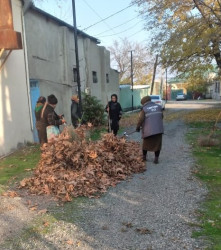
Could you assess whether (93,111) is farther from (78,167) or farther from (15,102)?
(78,167)

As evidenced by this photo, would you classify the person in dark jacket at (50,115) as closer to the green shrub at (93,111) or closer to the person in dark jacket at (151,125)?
the person in dark jacket at (151,125)

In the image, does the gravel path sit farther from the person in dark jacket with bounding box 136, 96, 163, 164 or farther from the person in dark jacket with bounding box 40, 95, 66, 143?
the person in dark jacket with bounding box 40, 95, 66, 143

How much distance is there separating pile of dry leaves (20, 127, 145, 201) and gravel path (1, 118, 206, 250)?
300mm

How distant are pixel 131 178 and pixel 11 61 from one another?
6.01 m

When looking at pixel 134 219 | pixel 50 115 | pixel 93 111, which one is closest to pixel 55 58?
pixel 93 111

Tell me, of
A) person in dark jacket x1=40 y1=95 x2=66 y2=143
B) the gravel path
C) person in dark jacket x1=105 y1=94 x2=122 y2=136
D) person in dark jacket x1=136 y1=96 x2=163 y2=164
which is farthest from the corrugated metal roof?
the gravel path

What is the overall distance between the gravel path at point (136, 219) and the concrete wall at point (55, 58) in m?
8.91

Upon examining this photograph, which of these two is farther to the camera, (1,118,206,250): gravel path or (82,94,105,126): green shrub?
(82,94,105,126): green shrub

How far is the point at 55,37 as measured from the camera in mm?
17000

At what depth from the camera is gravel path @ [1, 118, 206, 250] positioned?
418 cm

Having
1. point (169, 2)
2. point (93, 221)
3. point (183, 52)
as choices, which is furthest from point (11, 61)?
point (183, 52)

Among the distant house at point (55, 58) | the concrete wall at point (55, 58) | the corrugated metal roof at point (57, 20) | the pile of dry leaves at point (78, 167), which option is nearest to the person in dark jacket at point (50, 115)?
the pile of dry leaves at point (78, 167)

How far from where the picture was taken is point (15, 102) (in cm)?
1112

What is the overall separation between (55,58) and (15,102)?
20.8 feet
